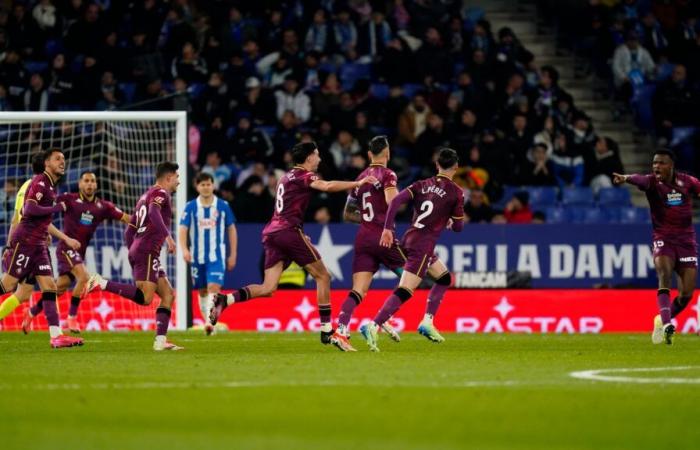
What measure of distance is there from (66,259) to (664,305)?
25.0 feet

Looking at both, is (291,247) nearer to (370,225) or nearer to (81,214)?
(370,225)

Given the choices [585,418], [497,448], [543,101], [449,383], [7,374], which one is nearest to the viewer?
[497,448]

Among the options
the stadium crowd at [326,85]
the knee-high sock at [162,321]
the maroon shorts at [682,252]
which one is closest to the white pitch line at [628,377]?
the maroon shorts at [682,252]

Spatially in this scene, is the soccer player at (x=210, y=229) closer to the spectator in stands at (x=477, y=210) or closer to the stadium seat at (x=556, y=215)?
the spectator in stands at (x=477, y=210)

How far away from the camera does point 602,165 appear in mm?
23359

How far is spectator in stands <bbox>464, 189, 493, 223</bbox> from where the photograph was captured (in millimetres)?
21469

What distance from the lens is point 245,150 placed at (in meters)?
22.5

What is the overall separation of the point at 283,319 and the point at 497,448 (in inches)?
548

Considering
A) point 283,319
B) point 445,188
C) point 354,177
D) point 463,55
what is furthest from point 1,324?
point 463,55

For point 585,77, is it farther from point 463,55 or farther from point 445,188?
point 445,188

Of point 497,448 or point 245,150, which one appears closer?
point 497,448

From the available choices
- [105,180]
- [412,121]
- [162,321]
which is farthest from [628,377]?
[412,121]

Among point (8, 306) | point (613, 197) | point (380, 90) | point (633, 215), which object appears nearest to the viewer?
point (8, 306)

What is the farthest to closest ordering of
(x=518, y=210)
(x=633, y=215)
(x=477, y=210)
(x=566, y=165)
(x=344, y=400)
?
1. (x=566, y=165)
2. (x=633, y=215)
3. (x=518, y=210)
4. (x=477, y=210)
5. (x=344, y=400)
